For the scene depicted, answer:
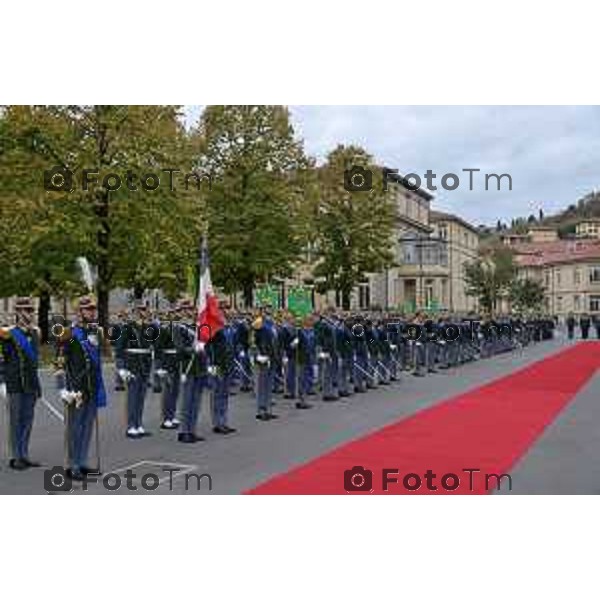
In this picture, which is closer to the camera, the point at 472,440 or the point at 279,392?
the point at 472,440

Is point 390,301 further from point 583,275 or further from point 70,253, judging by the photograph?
point 70,253

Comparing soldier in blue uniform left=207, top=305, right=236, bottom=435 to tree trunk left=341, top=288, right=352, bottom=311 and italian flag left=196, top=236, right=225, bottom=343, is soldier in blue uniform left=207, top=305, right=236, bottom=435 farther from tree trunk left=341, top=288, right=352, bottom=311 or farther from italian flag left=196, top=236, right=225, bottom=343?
tree trunk left=341, top=288, right=352, bottom=311

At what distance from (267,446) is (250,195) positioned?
2507 centimetres

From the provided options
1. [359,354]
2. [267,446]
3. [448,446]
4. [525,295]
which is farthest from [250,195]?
[525,295]

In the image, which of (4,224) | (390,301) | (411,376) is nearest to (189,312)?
(411,376)

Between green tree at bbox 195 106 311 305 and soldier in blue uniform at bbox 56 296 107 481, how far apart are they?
81.4 feet

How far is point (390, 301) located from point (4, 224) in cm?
5473

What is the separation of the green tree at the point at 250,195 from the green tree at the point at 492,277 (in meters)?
47.9

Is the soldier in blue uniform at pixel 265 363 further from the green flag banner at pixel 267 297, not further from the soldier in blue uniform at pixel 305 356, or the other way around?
the green flag banner at pixel 267 297

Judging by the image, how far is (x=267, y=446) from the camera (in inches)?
448

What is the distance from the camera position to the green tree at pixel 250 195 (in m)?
35.2

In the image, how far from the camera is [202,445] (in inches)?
457

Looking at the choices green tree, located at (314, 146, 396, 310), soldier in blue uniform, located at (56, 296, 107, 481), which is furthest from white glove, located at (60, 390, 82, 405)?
green tree, located at (314, 146, 396, 310)

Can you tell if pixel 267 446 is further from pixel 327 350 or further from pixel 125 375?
pixel 327 350
